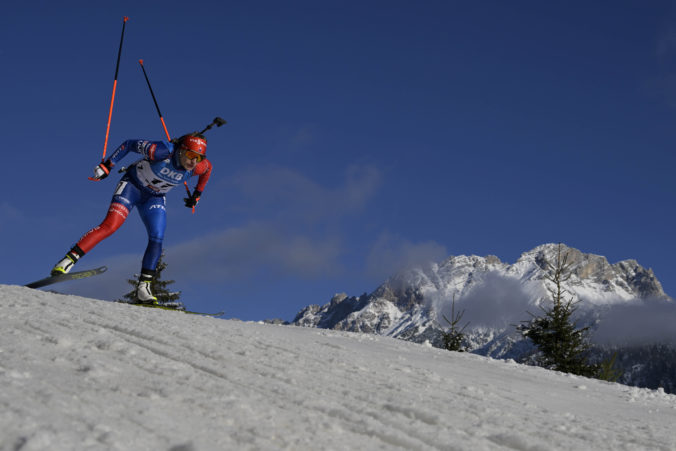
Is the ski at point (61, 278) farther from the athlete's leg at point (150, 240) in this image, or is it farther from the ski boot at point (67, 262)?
the athlete's leg at point (150, 240)

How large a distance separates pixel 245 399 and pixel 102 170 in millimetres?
6858

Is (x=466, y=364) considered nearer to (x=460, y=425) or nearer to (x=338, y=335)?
(x=338, y=335)

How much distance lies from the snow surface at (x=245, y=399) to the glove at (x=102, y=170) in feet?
11.5

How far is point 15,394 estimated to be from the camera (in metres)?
2.82

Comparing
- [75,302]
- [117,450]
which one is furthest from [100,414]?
[75,302]

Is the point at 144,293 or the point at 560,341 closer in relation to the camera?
the point at 144,293

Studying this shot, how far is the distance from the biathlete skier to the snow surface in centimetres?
333

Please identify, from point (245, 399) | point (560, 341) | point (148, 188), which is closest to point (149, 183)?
point (148, 188)

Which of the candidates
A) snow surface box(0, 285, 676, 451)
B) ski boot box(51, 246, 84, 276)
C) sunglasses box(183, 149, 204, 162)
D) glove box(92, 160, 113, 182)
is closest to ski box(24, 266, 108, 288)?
ski boot box(51, 246, 84, 276)

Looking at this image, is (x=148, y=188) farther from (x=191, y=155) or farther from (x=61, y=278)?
(x=61, y=278)

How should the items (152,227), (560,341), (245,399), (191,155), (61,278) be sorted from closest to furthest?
(245,399)
(61,278)
(191,155)
(152,227)
(560,341)

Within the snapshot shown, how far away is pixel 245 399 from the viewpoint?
3225 mm

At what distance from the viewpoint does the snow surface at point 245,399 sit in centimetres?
259

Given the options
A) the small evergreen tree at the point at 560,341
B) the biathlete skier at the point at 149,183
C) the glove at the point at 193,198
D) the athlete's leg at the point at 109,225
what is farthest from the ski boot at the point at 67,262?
the small evergreen tree at the point at 560,341
